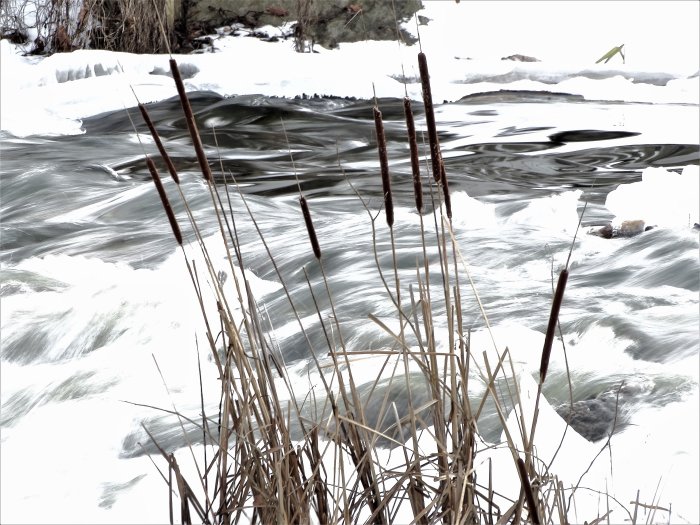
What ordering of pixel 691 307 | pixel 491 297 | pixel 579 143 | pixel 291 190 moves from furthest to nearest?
1. pixel 579 143
2. pixel 291 190
3. pixel 491 297
4. pixel 691 307

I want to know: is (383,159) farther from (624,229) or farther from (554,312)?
(624,229)

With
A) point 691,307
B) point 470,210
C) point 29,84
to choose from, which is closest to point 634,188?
point 470,210

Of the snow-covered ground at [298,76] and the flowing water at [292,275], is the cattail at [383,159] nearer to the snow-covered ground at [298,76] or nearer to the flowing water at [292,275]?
the flowing water at [292,275]

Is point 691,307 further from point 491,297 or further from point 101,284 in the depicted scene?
point 101,284

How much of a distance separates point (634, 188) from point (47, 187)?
137 inches

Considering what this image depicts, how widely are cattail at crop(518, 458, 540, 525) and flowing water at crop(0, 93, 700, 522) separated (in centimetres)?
36

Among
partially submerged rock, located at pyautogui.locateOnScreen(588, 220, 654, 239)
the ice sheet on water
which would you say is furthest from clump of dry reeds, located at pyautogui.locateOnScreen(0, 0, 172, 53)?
partially submerged rock, located at pyautogui.locateOnScreen(588, 220, 654, 239)

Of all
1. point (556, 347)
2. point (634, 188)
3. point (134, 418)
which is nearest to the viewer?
point (134, 418)

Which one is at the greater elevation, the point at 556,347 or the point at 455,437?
the point at 455,437

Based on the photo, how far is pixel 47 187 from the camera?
579 centimetres

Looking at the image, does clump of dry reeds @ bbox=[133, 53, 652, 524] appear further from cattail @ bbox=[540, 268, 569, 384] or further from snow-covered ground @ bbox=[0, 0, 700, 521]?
snow-covered ground @ bbox=[0, 0, 700, 521]

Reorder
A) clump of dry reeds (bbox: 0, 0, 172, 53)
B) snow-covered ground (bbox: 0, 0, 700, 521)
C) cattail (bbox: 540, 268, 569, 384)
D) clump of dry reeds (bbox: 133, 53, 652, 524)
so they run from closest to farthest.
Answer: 1. cattail (bbox: 540, 268, 569, 384)
2. clump of dry reeds (bbox: 133, 53, 652, 524)
3. snow-covered ground (bbox: 0, 0, 700, 521)
4. clump of dry reeds (bbox: 0, 0, 172, 53)

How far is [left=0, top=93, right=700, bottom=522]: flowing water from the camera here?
8.10 feet

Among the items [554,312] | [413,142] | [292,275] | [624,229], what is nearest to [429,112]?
[413,142]
